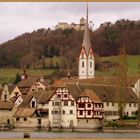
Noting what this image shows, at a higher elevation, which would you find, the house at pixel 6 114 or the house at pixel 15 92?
the house at pixel 15 92

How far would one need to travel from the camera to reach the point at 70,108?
49.7m

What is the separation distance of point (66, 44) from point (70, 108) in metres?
53.1

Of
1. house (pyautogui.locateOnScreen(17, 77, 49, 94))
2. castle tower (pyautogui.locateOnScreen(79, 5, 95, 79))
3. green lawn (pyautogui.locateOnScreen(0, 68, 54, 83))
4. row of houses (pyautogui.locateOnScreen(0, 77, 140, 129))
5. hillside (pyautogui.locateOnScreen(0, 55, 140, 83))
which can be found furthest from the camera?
green lawn (pyautogui.locateOnScreen(0, 68, 54, 83))

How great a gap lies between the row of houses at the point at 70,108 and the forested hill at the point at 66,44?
35726 millimetres

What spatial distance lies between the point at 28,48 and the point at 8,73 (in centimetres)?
880

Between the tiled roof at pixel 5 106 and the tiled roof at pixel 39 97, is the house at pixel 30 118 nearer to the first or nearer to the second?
the tiled roof at pixel 39 97

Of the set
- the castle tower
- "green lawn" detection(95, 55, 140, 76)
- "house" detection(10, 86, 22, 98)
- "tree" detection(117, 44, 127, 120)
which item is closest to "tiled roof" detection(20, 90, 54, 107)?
"tree" detection(117, 44, 127, 120)

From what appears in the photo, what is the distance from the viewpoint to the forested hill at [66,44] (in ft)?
302

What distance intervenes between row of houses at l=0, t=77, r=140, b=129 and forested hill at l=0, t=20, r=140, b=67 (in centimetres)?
3573

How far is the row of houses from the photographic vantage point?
49125mm

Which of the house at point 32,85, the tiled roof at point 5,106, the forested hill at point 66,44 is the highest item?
the forested hill at point 66,44

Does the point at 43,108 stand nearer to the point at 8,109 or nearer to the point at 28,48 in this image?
the point at 8,109

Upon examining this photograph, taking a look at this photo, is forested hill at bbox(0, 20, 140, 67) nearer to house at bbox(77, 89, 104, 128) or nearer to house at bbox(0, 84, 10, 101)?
house at bbox(0, 84, 10, 101)

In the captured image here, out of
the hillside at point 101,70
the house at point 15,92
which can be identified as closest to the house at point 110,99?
the house at point 15,92
